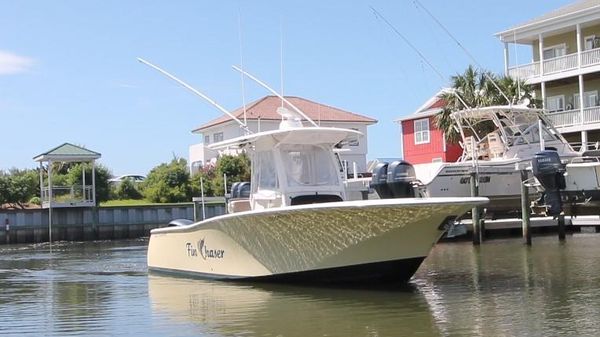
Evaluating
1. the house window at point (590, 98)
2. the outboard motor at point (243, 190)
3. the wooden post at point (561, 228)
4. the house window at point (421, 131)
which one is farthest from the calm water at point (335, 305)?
the house window at point (421, 131)

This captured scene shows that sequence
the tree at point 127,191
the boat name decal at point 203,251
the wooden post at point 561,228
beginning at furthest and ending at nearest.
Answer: the tree at point 127,191
the wooden post at point 561,228
the boat name decal at point 203,251

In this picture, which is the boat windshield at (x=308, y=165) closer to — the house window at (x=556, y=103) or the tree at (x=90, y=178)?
the house window at (x=556, y=103)

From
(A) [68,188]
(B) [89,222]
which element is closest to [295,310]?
(B) [89,222]

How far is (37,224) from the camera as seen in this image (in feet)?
147

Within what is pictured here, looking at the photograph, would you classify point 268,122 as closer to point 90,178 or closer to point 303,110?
point 303,110

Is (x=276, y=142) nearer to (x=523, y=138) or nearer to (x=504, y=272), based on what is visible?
(x=504, y=272)

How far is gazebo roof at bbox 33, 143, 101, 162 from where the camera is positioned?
151 ft

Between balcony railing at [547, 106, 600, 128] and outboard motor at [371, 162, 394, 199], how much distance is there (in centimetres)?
1579

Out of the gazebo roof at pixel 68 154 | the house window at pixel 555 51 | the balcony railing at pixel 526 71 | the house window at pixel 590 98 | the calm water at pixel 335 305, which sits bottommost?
the calm water at pixel 335 305

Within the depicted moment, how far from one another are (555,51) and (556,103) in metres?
2.80

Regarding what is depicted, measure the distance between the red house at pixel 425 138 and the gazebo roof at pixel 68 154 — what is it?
1799cm

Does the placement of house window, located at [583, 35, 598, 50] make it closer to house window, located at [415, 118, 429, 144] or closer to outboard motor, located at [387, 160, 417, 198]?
house window, located at [415, 118, 429, 144]

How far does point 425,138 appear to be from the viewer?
155ft

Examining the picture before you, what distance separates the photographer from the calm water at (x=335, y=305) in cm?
1111
